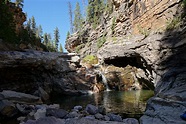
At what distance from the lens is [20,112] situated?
40.8ft

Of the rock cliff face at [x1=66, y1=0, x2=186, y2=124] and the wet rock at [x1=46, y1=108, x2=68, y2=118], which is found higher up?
the rock cliff face at [x1=66, y1=0, x2=186, y2=124]

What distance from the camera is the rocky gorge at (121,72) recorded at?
10320mm

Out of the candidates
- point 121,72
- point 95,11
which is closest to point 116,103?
point 121,72

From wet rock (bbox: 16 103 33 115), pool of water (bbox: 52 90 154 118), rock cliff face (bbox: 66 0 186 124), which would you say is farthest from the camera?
pool of water (bbox: 52 90 154 118)

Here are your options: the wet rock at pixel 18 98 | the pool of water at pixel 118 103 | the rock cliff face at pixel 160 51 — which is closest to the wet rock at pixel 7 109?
the wet rock at pixel 18 98

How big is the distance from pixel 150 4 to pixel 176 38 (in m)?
8.76

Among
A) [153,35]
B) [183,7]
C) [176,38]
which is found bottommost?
[176,38]

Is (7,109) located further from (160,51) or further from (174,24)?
(174,24)

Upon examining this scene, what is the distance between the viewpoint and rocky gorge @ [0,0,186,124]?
10.3 m

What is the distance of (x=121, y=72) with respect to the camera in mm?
28906

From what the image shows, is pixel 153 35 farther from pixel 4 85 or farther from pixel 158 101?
pixel 4 85

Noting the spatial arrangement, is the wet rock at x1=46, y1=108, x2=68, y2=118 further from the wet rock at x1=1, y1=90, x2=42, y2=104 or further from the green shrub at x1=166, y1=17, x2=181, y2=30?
the green shrub at x1=166, y1=17, x2=181, y2=30

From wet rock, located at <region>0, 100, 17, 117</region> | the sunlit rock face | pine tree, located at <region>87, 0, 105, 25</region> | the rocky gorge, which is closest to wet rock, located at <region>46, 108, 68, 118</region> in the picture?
→ the rocky gorge

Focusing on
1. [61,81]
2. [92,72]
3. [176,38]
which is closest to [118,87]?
[92,72]
